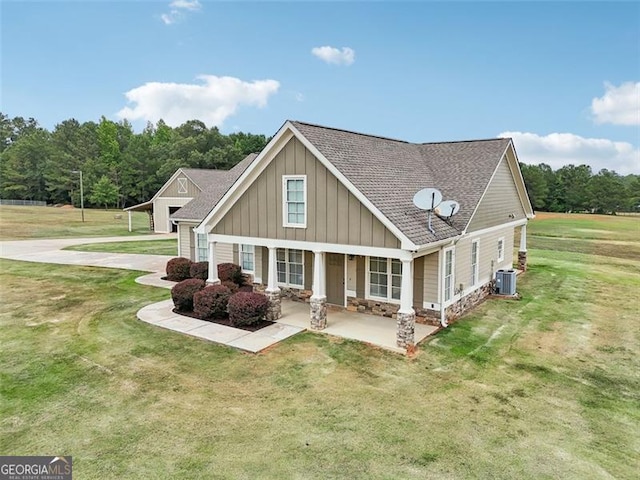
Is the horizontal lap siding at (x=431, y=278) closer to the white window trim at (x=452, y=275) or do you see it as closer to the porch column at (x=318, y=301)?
the white window trim at (x=452, y=275)

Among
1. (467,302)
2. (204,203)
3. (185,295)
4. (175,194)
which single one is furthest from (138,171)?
(467,302)

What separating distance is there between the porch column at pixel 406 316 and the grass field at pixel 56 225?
3417 centimetres

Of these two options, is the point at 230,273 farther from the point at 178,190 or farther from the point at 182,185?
the point at 178,190

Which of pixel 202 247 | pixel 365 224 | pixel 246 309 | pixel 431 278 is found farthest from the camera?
pixel 202 247

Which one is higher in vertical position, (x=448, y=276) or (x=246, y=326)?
(x=448, y=276)

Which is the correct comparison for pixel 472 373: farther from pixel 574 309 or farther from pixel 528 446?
pixel 574 309

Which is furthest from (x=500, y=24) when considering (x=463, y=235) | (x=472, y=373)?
(x=472, y=373)

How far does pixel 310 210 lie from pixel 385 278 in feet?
10.6

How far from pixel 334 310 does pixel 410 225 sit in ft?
14.0

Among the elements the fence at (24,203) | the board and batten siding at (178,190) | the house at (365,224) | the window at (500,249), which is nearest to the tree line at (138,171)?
the fence at (24,203)

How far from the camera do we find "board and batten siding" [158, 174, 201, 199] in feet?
117

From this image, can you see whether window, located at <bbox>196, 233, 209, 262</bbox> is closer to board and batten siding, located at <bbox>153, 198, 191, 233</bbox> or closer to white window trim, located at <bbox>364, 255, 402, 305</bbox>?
white window trim, located at <bbox>364, 255, 402, 305</bbox>

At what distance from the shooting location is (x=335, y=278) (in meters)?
13.6

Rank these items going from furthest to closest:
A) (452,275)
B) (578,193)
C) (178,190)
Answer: (578,193) < (178,190) < (452,275)
